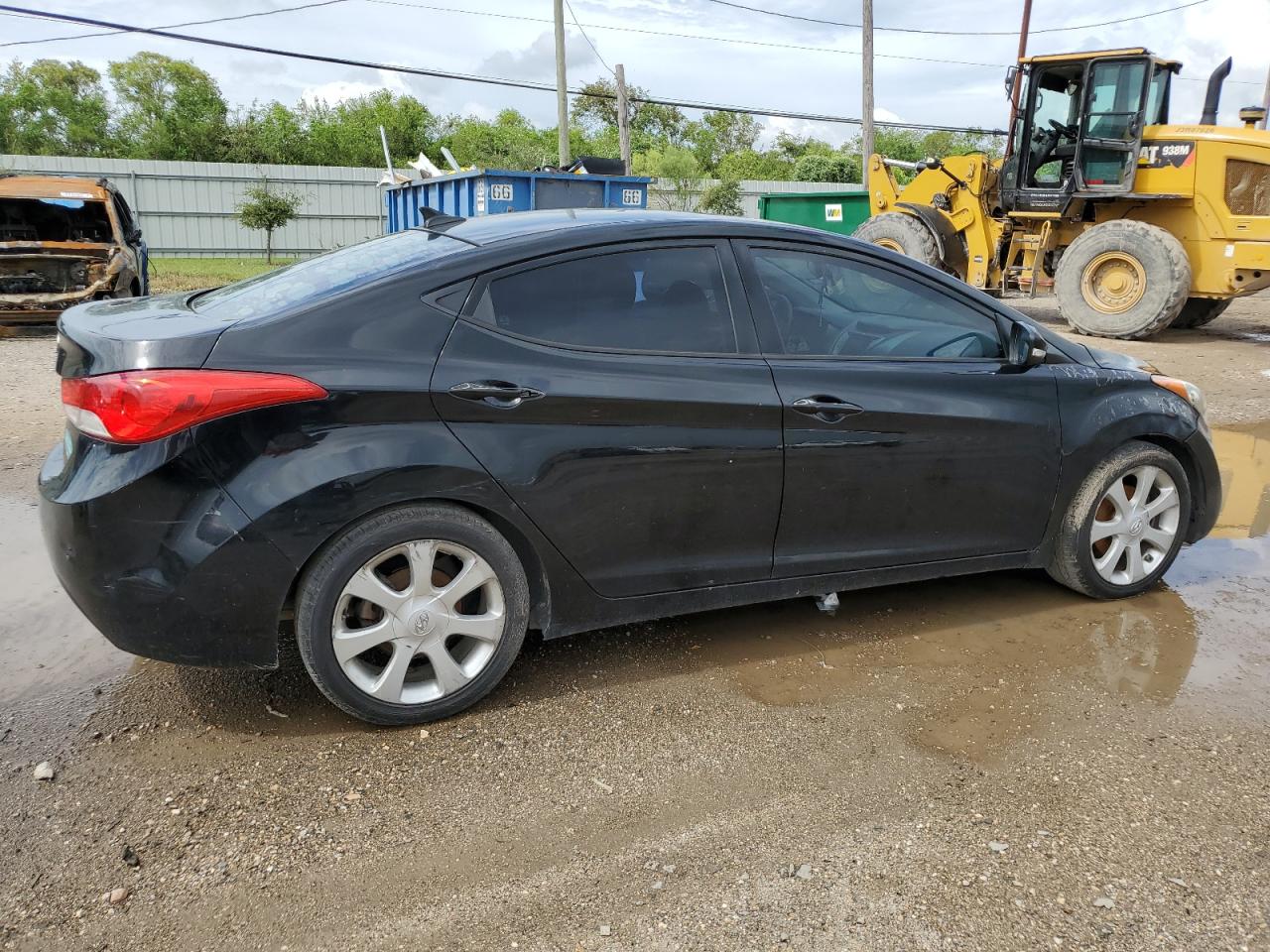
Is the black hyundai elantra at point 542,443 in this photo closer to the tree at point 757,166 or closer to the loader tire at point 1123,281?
the loader tire at point 1123,281

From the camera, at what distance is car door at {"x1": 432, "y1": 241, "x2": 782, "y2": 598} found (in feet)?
9.98

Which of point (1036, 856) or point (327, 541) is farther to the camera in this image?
point (327, 541)

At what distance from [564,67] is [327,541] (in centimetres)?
2366

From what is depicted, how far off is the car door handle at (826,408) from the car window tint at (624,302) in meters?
0.32

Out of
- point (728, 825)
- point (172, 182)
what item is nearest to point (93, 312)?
point (728, 825)

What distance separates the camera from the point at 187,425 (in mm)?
2707

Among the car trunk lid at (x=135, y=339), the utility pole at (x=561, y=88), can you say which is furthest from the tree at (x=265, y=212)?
the car trunk lid at (x=135, y=339)

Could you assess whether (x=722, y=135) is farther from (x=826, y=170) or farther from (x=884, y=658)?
(x=884, y=658)

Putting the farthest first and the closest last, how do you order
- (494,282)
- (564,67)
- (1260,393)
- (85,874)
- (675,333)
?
(564,67), (1260,393), (675,333), (494,282), (85,874)

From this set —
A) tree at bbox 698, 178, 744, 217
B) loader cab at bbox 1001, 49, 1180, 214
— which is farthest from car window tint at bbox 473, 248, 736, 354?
tree at bbox 698, 178, 744, 217

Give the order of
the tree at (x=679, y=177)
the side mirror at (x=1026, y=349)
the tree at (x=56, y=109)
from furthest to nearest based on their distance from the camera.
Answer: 1. the tree at (x=56, y=109)
2. the tree at (x=679, y=177)
3. the side mirror at (x=1026, y=349)

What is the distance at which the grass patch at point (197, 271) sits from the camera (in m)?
18.5

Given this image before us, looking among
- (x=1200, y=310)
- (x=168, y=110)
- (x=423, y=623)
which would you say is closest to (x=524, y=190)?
(x=1200, y=310)

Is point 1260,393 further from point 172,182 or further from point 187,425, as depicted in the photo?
point 172,182
